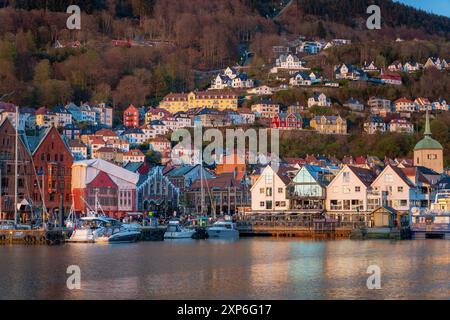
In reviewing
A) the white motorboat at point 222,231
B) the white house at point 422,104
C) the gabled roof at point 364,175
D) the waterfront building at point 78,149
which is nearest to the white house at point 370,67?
the white house at point 422,104

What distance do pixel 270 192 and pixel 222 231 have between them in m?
9.53

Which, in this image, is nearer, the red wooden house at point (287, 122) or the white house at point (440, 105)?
the red wooden house at point (287, 122)

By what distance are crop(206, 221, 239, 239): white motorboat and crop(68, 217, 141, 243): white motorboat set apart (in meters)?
7.04

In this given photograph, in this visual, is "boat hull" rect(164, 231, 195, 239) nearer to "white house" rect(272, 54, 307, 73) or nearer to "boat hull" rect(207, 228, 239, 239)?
"boat hull" rect(207, 228, 239, 239)

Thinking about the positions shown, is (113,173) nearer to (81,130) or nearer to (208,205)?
(208,205)

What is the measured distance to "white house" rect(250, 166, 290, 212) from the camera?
87688 millimetres

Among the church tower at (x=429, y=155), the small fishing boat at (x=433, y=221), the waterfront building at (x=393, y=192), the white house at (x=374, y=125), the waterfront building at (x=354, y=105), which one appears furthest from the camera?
the waterfront building at (x=354, y=105)

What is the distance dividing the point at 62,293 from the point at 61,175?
56.7 metres

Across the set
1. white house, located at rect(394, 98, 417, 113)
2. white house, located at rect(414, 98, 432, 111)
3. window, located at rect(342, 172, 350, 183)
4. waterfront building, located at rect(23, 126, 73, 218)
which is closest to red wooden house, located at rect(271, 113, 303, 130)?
white house, located at rect(394, 98, 417, 113)

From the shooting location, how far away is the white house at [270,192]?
288 feet

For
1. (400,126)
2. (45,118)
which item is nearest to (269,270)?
(45,118)

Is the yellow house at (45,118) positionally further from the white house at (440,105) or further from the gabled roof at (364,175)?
the white house at (440,105)

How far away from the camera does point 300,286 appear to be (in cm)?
3988

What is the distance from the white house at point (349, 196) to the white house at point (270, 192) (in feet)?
15.0
